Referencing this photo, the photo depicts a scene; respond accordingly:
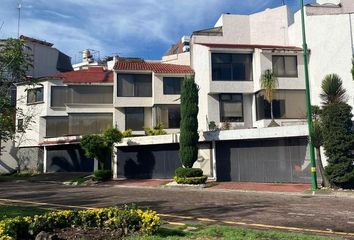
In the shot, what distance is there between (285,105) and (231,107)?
4554mm

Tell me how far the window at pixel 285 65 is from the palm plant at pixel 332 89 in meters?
11.5

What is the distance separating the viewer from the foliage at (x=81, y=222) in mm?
8000

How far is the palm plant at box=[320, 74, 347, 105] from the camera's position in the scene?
21172 millimetres

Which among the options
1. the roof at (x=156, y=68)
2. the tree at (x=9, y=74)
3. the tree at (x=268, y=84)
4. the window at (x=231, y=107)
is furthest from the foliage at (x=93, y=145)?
the tree at (x=9, y=74)

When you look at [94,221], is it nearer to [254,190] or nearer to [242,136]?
[254,190]

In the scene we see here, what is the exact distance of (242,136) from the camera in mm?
28391

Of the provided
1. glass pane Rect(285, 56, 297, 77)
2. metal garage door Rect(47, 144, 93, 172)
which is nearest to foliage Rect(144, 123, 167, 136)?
metal garage door Rect(47, 144, 93, 172)

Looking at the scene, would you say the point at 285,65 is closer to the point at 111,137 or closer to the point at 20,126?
the point at 111,137

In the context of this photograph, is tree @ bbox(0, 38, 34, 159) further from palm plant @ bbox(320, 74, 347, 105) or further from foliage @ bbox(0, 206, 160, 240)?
palm plant @ bbox(320, 74, 347, 105)

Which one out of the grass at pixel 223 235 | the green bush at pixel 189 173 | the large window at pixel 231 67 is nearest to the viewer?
the grass at pixel 223 235

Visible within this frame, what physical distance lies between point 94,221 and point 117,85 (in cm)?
2991

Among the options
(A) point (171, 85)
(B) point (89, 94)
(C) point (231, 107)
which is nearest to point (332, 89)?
(C) point (231, 107)

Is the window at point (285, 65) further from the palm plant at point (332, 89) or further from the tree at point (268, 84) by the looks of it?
the palm plant at point (332, 89)

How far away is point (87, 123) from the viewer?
133 feet
